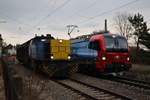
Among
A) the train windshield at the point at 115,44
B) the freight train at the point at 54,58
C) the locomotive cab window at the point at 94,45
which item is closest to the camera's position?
the freight train at the point at 54,58

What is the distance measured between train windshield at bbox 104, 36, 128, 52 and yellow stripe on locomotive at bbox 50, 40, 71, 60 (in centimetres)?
281

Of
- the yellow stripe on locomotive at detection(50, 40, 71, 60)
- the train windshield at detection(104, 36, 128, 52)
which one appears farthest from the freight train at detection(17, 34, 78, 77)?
the train windshield at detection(104, 36, 128, 52)

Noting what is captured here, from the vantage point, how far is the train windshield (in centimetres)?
1562

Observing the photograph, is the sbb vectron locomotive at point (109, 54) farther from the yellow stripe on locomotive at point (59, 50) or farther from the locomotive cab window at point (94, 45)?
the yellow stripe on locomotive at point (59, 50)

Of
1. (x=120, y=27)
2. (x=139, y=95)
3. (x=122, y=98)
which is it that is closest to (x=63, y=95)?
(x=122, y=98)

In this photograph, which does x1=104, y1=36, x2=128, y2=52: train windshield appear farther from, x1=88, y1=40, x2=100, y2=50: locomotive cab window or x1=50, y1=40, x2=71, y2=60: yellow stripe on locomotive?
x1=50, y1=40, x2=71, y2=60: yellow stripe on locomotive

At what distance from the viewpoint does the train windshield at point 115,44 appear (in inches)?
615

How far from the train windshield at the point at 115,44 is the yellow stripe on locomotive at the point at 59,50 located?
281 centimetres

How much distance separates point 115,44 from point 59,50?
12.9 ft

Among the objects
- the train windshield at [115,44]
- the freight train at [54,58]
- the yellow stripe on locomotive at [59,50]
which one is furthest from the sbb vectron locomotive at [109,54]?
the yellow stripe on locomotive at [59,50]

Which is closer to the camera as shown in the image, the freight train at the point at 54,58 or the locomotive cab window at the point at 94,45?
the freight train at the point at 54,58

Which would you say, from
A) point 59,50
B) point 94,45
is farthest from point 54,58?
point 94,45

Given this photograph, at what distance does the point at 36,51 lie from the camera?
56.2ft

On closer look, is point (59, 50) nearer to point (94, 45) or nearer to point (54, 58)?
point (54, 58)
